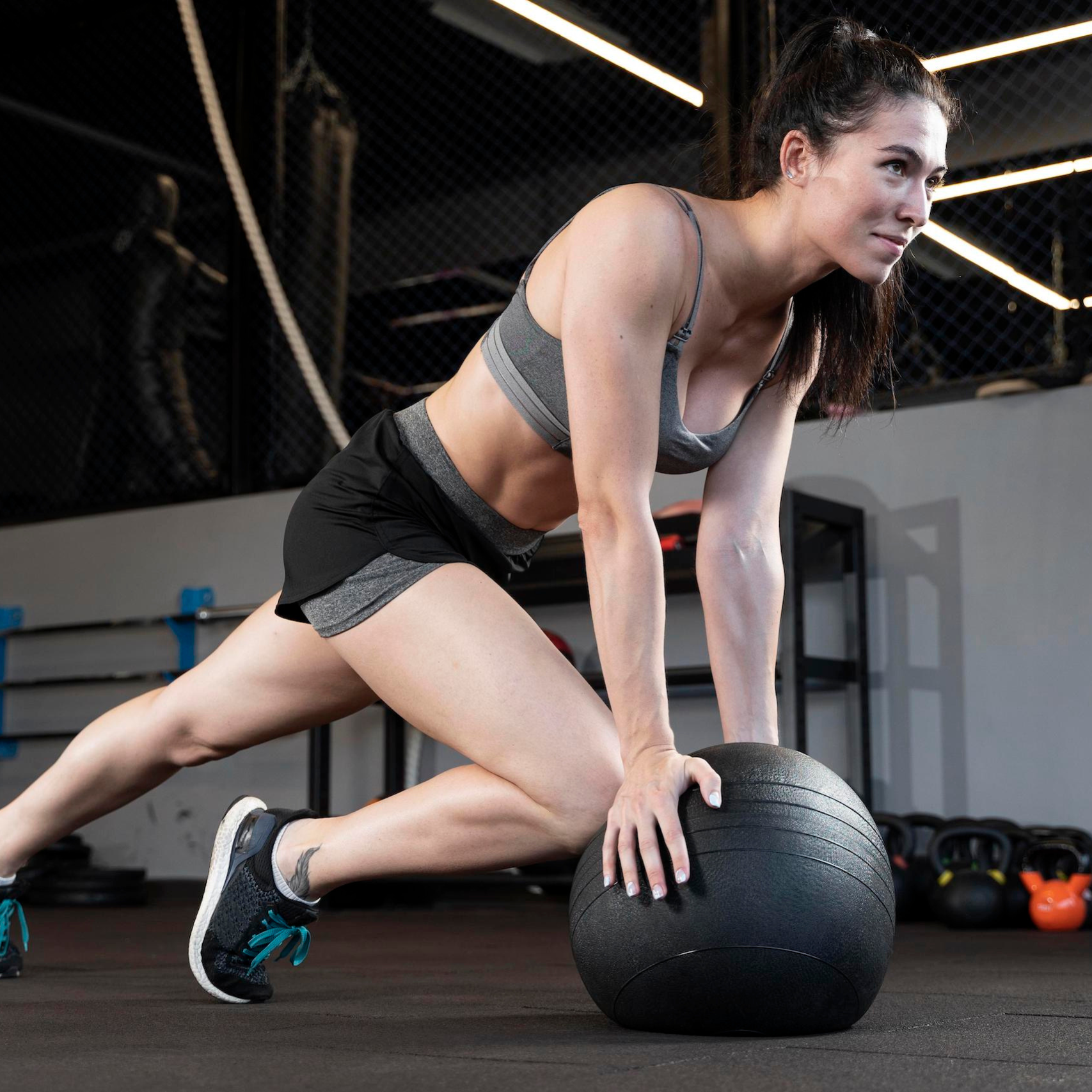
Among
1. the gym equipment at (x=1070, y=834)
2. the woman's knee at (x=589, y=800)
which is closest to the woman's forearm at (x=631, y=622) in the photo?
the woman's knee at (x=589, y=800)

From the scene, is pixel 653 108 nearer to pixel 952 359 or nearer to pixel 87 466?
pixel 952 359

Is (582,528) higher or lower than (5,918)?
higher

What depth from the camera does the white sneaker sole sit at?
1.64 m

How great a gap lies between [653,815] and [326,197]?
4224mm

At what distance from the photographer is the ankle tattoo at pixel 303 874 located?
1604 millimetres

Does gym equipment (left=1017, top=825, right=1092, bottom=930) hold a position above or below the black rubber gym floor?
below

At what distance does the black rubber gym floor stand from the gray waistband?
0.55 m

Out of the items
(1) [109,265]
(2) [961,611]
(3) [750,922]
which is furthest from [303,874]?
(1) [109,265]

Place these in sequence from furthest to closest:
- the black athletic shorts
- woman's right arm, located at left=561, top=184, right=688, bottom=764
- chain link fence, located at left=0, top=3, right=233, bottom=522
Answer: chain link fence, located at left=0, top=3, right=233, bottom=522 → the black athletic shorts → woman's right arm, located at left=561, top=184, right=688, bottom=764

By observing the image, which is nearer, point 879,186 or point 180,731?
point 879,186

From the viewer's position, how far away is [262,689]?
5.52 feet

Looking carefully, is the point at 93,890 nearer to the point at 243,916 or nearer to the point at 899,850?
the point at 899,850

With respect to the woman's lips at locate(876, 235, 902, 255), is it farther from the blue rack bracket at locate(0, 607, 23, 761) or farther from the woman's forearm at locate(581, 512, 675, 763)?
the blue rack bracket at locate(0, 607, 23, 761)

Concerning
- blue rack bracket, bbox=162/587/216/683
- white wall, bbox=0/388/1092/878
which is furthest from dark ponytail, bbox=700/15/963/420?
blue rack bracket, bbox=162/587/216/683
